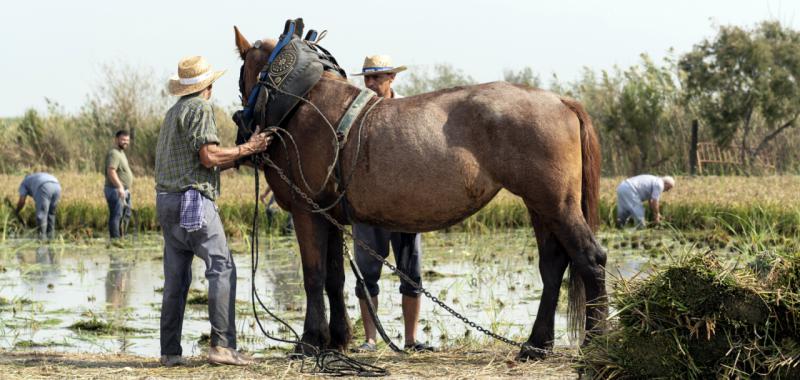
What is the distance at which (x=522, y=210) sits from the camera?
1741 cm

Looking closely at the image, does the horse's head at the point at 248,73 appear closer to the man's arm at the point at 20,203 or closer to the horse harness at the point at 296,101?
the horse harness at the point at 296,101

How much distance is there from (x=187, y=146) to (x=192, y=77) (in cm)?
42

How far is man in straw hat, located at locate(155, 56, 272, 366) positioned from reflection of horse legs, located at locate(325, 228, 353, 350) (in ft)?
2.29

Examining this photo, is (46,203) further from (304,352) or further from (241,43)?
(304,352)

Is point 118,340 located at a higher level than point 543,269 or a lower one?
lower

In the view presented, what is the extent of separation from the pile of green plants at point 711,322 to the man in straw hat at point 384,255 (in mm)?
2135

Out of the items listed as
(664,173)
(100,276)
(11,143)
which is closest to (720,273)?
(100,276)

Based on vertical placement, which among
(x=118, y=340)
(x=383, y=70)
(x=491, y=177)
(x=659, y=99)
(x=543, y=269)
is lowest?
(x=118, y=340)

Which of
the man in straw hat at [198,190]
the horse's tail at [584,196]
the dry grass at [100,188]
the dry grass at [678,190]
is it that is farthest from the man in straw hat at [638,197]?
the man in straw hat at [198,190]

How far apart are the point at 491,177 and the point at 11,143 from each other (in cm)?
2609

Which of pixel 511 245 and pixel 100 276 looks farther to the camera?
pixel 511 245

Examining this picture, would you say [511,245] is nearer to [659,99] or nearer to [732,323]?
[732,323]

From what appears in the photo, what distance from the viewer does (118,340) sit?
830cm

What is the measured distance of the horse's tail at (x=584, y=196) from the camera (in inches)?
256
